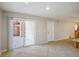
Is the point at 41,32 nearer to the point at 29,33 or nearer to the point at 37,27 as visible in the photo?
the point at 37,27

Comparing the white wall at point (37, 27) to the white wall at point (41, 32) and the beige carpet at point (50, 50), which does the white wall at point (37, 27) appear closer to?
the white wall at point (41, 32)

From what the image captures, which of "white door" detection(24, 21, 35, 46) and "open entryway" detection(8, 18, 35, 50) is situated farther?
"white door" detection(24, 21, 35, 46)

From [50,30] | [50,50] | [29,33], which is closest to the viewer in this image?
[50,50]

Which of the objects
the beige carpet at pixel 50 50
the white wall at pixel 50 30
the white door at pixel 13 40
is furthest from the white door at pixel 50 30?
the white door at pixel 13 40

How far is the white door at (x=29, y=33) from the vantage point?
2.16m

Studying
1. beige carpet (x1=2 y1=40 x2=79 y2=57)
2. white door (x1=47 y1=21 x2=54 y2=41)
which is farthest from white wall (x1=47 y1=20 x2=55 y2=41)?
beige carpet (x1=2 y1=40 x2=79 y2=57)

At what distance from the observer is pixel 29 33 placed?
2189 millimetres

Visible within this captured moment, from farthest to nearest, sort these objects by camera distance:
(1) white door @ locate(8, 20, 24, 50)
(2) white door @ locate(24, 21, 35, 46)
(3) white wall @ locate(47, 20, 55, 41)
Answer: (3) white wall @ locate(47, 20, 55, 41)
(2) white door @ locate(24, 21, 35, 46)
(1) white door @ locate(8, 20, 24, 50)

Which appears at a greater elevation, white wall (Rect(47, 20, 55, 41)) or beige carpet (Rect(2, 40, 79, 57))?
white wall (Rect(47, 20, 55, 41))

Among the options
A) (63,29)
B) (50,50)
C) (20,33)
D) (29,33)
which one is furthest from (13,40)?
(63,29)

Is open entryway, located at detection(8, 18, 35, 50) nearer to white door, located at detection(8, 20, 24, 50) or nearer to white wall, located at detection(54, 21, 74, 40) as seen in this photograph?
white door, located at detection(8, 20, 24, 50)

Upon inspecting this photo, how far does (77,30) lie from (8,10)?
142cm

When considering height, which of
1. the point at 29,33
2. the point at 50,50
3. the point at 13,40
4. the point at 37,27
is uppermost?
the point at 37,27

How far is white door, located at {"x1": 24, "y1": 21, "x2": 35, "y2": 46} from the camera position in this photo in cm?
216
